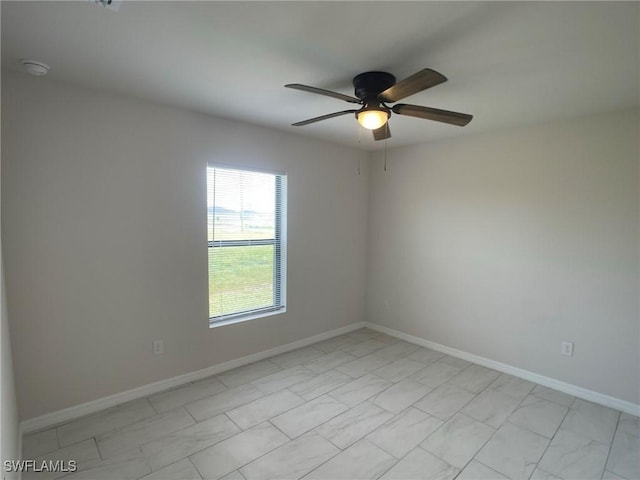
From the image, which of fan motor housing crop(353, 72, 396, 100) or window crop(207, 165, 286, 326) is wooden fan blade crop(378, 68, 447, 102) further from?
window crop(207, 165, 286, 326)

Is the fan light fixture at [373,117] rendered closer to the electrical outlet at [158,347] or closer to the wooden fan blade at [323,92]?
the wooden fan blade at [323,92]

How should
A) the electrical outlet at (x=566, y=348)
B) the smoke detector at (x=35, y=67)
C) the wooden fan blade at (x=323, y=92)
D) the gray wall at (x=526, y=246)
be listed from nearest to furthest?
1. the wooden fan blade at (x=323, y=92)
2. the smoke detector at (x=35, y=67)
3. the gray wall at (x=526, y=246)
4. the electrical outlet at (x=566, y=348)

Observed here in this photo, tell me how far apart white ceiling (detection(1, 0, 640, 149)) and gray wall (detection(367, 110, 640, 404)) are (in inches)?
22.1

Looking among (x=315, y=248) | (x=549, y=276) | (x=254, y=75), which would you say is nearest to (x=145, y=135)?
(x=254, y=75)

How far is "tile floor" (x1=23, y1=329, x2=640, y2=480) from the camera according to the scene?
204 centimetres

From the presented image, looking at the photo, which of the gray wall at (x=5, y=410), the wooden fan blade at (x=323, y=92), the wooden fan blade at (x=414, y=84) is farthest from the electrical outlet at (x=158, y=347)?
the wooden fan blade at (x=414, y=84)

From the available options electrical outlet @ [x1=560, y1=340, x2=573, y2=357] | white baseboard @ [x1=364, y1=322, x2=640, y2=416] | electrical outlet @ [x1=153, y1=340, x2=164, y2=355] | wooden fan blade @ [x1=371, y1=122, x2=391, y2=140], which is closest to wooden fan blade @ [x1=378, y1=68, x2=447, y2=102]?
wooden fan blade @ [x1=371, y1=122, x2=391, y2=140]

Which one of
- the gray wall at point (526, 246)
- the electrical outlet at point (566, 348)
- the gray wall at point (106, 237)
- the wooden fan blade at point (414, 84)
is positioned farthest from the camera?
→ the electrical outlet at point (566, 348)

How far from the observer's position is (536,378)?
3.19 meters

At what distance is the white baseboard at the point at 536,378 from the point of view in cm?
276

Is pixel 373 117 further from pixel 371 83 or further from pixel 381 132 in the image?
pixel 381 132

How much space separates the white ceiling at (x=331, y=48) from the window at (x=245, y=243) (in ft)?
2.97

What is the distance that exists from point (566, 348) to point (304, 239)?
2.72m

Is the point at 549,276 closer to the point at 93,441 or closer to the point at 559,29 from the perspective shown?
the point at 559,29
